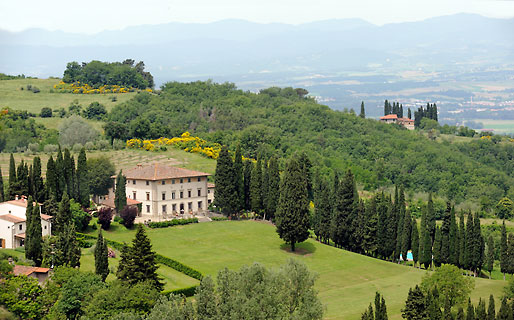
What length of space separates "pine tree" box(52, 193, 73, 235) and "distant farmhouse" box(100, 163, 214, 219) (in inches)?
433

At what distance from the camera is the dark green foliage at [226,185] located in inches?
2803

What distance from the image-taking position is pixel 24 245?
184 feet

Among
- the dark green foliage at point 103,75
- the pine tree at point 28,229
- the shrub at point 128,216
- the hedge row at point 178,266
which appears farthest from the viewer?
the dark green foliage at point 103,75

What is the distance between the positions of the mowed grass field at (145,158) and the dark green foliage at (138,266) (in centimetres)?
3445

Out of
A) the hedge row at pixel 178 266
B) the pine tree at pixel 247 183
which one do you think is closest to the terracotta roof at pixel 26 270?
the hedge row at pixel 178 266

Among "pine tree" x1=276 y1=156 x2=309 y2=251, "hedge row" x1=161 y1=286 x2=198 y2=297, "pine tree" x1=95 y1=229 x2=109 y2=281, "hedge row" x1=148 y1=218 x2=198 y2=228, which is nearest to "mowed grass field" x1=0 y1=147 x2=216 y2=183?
"hedge row" x1=148 y1=218 x2=198 y2=228

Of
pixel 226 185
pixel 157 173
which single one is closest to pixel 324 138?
pixel 226 185

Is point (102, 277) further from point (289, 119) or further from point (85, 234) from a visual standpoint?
point (289, 119)

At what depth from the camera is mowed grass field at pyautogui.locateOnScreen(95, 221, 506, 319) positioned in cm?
5238

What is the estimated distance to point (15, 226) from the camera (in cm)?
5766

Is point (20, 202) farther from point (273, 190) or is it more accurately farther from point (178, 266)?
point (273, 190)

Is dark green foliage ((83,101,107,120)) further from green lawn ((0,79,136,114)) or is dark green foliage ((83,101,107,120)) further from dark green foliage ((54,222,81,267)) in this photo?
dark green foliage ((54,222,81,267))

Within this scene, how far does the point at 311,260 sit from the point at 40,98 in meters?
81.1

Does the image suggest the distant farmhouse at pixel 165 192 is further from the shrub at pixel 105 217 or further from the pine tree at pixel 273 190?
the pine tree at pixel 273 190
